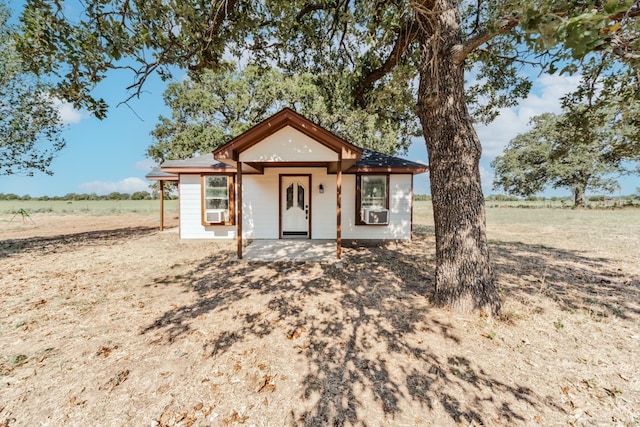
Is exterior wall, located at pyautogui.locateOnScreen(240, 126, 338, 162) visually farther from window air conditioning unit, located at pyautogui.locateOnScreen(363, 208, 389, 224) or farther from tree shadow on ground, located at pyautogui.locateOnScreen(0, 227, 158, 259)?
tree shadow on ground, located at pyautogui.locateOnScreen(0, 227, 158, 259)

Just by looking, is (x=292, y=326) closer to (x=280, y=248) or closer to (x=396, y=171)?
(x=280, y=248)

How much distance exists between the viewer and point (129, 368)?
9.55 feet

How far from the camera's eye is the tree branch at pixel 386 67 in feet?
17.1

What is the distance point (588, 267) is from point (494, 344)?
5.62 metres

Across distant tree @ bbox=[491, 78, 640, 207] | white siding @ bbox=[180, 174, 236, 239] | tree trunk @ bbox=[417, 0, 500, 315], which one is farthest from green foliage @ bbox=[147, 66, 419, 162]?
distant tree @ bbox=[491, 78, 640, 207]

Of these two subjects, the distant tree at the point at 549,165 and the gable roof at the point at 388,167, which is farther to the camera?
the distant tree at the point at 549,165

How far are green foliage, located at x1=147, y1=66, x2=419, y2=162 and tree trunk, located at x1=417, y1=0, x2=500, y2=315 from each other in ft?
38.6

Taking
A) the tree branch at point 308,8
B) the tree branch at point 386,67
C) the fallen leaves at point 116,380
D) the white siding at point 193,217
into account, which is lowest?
the fallen leaves at point 116,380

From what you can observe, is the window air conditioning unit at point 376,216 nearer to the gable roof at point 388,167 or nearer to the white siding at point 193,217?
the gable roof at point 388,167

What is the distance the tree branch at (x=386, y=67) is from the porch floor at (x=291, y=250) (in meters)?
4.42

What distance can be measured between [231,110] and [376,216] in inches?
508

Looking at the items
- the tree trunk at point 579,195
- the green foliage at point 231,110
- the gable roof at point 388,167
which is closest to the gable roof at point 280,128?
the gable roof at point 388,167

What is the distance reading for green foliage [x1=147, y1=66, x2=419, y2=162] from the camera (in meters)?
16.1

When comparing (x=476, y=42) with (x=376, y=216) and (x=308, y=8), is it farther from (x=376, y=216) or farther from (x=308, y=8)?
(x=376, y=216)
